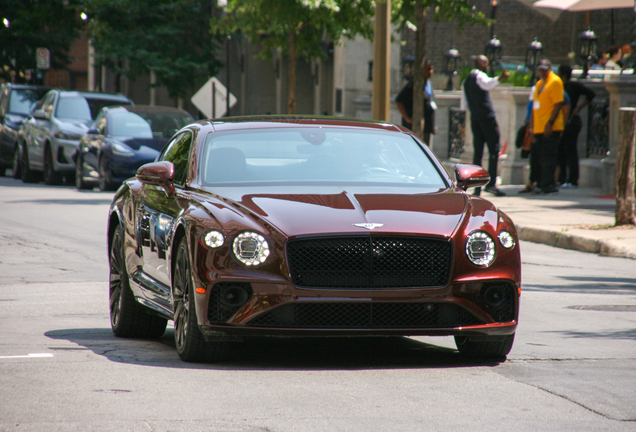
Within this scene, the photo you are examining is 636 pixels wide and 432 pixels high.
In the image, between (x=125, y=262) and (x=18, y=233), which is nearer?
(x=125, y=262)

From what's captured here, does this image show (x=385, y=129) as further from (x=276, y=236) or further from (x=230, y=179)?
(x=276, y=236)

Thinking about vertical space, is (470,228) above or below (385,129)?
below

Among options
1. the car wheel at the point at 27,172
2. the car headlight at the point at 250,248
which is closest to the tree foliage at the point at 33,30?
the car wheel at the point at 27,172

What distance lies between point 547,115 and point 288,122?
10.8 meters

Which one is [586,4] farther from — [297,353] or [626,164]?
[297,353]

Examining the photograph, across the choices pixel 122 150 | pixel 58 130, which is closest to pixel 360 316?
pixel 122 150

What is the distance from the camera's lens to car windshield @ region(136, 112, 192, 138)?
21422mm

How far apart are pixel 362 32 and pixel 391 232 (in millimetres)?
20681

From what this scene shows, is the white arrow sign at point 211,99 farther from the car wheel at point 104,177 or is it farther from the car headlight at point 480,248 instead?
the car headlight at point 480,248

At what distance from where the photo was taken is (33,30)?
131 ft

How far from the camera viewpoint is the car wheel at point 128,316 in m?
7.54

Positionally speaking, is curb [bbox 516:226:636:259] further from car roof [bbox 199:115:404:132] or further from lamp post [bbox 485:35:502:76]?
lamp post [bbox 485:35:502:76]

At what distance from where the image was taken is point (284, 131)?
743 cm

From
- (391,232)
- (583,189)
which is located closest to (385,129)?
(391,232)
